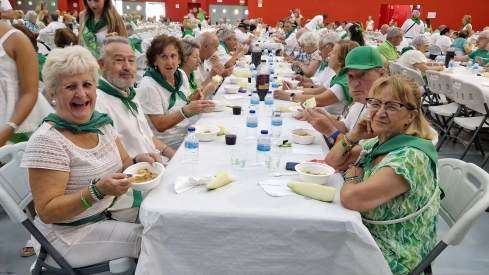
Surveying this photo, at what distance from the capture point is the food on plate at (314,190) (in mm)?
1526

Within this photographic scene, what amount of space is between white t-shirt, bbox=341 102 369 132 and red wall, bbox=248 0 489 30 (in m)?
16.9

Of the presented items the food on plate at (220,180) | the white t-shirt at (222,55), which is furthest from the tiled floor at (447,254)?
the white t-shirt at (222,55)

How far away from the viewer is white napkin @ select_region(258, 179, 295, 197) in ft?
Result: 5.22

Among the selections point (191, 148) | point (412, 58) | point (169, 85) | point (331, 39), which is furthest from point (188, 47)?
point (412, 58)

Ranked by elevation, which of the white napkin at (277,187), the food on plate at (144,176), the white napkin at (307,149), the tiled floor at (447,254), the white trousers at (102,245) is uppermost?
the food on plate at (144,176)

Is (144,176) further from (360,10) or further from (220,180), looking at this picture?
(360,10)

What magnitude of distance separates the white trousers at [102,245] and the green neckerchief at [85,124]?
0.43 metres

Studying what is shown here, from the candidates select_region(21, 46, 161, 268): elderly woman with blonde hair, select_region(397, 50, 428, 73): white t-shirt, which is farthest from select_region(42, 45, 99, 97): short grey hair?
select_region(397, 50, 428, 73): white t-shirt

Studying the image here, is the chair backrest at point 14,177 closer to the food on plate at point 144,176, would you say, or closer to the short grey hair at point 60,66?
the short grey hair at point 60,66

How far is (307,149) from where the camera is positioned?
2.20 meters

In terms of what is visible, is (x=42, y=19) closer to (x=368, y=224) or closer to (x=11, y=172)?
(x=11, y=172)

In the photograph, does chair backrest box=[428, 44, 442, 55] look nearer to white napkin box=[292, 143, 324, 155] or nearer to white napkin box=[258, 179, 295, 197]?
white napkin box=[292, 143, 324, 155]

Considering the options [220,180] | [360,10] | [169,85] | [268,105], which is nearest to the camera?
[220,180]

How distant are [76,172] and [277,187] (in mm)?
845
